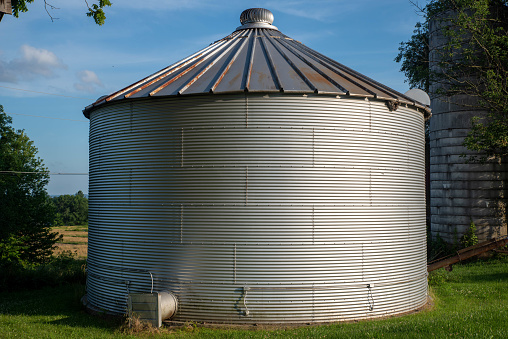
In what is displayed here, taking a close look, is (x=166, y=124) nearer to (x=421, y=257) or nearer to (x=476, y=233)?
(x=421, y=257)

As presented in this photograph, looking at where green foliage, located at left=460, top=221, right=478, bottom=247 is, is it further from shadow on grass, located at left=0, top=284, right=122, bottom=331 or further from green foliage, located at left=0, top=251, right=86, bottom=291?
green foliage, located at left=0, top=251, right=86, bottom=291

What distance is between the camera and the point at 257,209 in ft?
37.9

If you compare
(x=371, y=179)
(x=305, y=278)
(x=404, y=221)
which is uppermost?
(x=371, y=179)

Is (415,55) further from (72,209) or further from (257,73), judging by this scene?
(72,209)

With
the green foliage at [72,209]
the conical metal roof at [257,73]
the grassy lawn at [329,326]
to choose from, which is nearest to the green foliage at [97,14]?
the conical metal roof at [257,73]

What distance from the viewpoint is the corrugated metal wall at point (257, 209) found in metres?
11.5

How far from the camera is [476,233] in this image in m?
23.1

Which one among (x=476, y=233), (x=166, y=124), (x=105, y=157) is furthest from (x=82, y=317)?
(x=476, y=233)

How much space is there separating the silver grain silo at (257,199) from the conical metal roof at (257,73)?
85 millimetres

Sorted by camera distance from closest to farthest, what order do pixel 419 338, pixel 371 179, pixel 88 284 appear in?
pixel 419 338 < pixel 371 179 < pixel 88 284

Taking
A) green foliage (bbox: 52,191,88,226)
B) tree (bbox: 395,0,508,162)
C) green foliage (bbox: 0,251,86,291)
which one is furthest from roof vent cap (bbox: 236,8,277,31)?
green foliage (bbox: 52,191,88,226)

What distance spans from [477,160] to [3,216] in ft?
92.2

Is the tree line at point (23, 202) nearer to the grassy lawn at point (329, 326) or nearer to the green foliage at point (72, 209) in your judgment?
the grassy lawn at point (329, 326)

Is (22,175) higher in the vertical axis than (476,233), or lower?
higher
